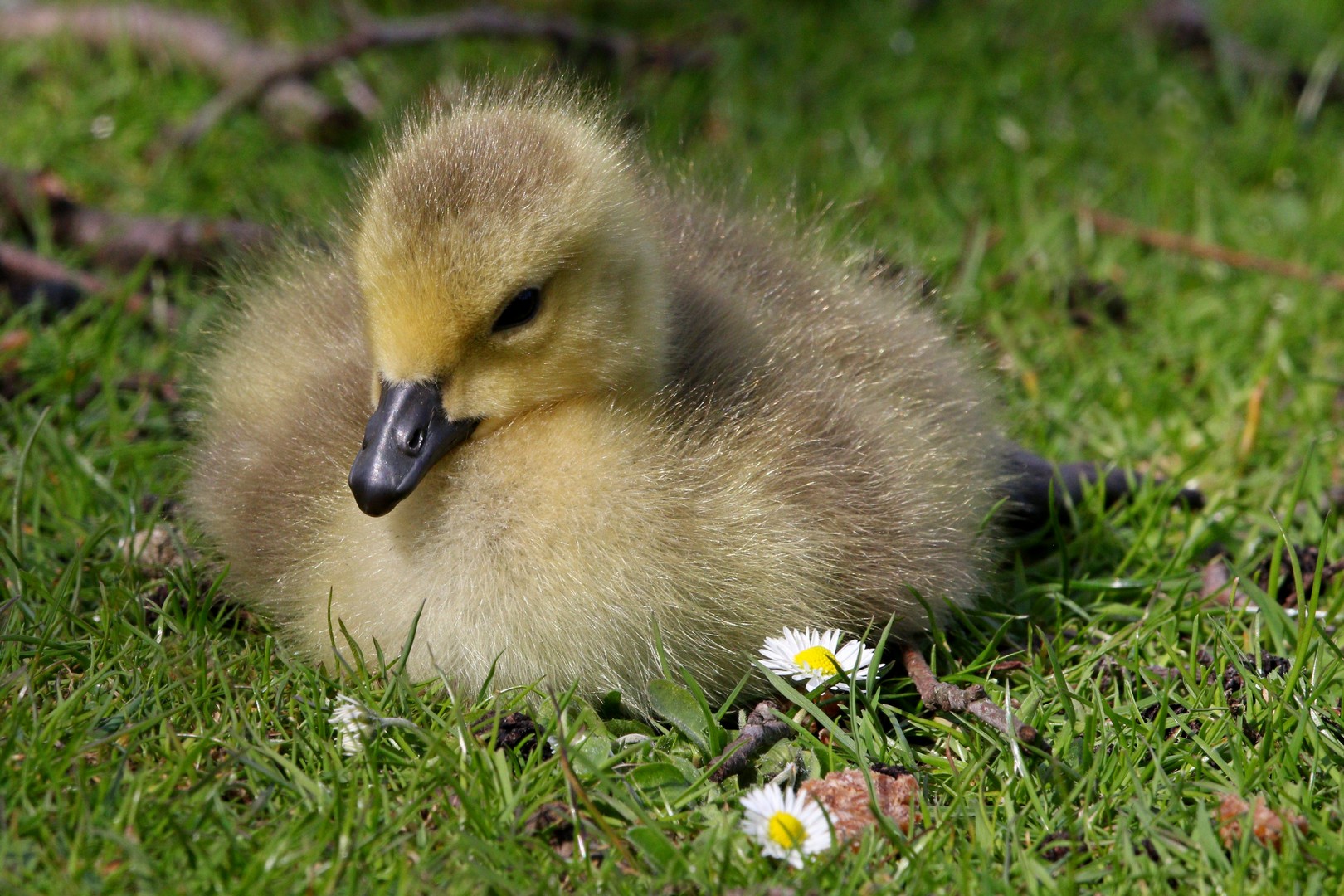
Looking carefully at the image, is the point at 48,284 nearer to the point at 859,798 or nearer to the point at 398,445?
the point at 398,445

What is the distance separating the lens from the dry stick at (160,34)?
414 centimetres

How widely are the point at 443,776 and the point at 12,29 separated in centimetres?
347

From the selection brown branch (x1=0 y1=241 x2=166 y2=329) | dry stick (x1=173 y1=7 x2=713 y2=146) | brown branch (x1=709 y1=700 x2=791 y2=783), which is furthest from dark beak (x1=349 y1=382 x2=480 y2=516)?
dry stick (x1=173 y1=7 x2=713 y2=146)

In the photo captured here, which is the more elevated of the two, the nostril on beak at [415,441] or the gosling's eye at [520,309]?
the gosling's eye at [520,309]

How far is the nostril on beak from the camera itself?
196cm

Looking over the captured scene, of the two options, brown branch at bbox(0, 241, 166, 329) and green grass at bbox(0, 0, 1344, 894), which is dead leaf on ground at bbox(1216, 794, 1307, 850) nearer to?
green grass at bbox(0, 0, 1344, 894)

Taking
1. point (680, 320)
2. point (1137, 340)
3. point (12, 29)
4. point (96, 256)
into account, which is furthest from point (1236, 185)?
point (12, 29)

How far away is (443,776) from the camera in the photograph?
1.88 m

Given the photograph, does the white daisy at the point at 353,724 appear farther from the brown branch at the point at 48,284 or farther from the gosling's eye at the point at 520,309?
the brown branch at the point at 48,284

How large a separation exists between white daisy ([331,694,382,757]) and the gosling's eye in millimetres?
573

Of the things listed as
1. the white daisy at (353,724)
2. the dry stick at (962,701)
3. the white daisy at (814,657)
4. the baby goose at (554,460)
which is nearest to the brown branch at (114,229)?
the baby goose at (554,460)

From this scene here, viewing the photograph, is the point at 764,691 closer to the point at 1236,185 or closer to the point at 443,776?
the point at 443,776

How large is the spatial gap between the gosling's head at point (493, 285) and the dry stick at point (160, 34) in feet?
7.26

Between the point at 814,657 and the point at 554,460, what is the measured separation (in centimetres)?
50
